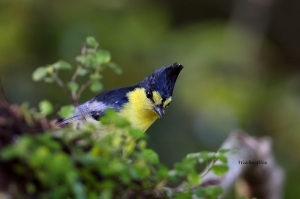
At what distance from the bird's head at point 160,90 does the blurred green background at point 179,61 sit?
1.99 meters

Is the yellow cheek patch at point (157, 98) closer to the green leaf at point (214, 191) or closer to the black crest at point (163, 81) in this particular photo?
the black crest at point (163, 81)

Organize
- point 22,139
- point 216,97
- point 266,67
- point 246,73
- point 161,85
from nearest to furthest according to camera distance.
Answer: point 22,139
point 161,85
point 216,97
point 246,73
point 266,67

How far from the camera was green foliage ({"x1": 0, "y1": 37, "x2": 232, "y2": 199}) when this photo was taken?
0.77 m

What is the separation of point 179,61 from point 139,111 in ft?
7.37

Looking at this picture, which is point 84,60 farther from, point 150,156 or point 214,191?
point 214,191

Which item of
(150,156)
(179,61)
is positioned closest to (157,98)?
(150,156)

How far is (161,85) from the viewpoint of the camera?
2352 mm

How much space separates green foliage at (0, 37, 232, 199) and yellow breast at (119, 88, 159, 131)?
1209 millimetres

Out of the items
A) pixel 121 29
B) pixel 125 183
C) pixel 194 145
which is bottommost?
pixel 125 183

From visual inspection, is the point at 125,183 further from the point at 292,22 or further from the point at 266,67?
the point at 292,22

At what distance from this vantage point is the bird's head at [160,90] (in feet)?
7.59

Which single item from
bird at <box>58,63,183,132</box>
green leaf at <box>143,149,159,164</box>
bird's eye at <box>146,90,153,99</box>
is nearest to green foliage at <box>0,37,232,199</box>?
green leaf at <box>143,149,159,164</box>

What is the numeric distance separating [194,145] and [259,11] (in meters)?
1.52

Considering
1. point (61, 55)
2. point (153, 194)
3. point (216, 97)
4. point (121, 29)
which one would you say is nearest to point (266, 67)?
point (216, 97)
